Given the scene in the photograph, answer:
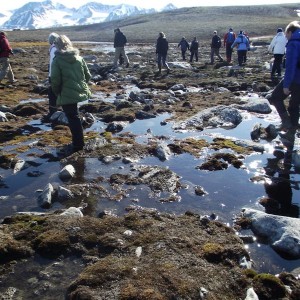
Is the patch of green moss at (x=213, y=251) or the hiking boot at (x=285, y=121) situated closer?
the patch of green moss at (x=213, y=251)

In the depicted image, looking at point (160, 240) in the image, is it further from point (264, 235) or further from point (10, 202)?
point (10, 202)

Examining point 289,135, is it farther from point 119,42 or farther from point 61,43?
point 119,42

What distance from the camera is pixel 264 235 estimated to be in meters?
6.64

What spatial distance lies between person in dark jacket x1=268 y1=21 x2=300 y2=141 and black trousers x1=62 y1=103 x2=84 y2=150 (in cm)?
623

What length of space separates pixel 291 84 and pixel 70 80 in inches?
260

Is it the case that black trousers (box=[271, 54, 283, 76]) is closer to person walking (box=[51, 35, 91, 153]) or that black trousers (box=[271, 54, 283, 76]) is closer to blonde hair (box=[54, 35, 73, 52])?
person walking (box=[51, 35, 91, 153])

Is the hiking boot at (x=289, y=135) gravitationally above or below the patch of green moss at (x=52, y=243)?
below

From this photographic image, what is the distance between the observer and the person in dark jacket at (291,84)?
1062 cm

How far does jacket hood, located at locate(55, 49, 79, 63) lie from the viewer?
34.0 feet

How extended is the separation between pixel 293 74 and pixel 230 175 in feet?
12.3

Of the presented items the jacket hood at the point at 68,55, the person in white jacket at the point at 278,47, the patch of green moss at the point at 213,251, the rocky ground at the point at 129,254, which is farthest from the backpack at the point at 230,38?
the patch of green moss at the point at 213,251

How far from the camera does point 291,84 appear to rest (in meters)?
11.3

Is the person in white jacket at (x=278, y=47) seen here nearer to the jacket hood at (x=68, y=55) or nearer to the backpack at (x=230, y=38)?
the backpack at (x=230, y=38)

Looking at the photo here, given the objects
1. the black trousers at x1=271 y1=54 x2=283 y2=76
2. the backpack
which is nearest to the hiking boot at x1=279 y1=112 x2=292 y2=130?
the black trousers at x1=271 y1=54 x2=283 y2=76
